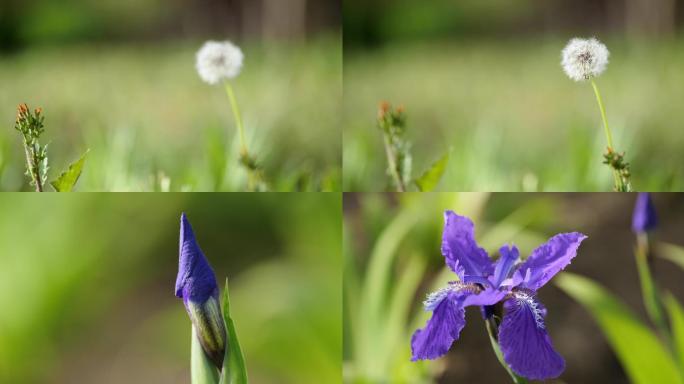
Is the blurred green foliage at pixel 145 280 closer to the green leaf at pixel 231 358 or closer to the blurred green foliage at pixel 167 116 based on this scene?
the blurred green foliage at pixel 167 116

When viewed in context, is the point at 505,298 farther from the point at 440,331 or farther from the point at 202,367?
the point at 202,367

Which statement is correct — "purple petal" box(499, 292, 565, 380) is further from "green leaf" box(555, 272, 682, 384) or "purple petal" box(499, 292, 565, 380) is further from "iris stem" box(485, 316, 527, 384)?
"green leaf" box(555, 272, 682, 384)

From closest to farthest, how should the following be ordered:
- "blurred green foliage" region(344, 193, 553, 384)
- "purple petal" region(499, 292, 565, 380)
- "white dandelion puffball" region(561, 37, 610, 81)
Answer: "purple petal" region(499, 292, 565, 380) < "white dandelion puffball" region(561, 37, 610, 81) < "blurred green foliage" region(344, 193, 553, 384)

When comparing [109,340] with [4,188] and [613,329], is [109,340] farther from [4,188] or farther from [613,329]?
[613,329]

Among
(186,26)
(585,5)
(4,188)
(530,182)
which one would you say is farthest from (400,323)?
(186,26)

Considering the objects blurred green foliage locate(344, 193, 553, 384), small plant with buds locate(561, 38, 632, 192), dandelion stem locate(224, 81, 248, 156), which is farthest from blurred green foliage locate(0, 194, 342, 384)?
small plant with buds locate(561, 38, 632, 192)

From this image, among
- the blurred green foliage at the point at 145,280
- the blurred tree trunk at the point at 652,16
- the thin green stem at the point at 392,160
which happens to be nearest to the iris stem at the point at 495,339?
the thin green stem at the point at 392,160
